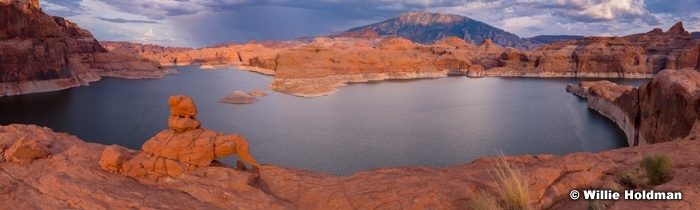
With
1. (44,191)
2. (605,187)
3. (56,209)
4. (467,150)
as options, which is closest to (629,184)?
(605,187)

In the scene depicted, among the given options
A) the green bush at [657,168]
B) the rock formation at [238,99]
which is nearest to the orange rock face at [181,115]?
the green bush at [657,168]

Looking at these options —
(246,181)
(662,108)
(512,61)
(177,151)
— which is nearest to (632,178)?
(246,181)

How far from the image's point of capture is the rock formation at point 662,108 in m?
21.2

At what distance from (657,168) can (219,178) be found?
9540 mm

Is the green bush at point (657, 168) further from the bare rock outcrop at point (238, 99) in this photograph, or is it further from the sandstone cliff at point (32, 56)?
the sandstone cliff at point (32, 56)

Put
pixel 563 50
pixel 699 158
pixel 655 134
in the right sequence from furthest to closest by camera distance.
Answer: pixel 563 50, pixel 655 134, pixel 699 158

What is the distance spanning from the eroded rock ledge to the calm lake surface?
43.4 ft

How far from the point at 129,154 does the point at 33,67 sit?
237 feet

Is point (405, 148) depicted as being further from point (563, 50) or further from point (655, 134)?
point (563, 50)

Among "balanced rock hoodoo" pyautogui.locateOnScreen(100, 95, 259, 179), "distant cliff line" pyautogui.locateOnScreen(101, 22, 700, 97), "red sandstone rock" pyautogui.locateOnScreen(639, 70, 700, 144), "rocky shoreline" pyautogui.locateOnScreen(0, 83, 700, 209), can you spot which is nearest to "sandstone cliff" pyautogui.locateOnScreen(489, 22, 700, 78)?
"distant cliff line" pyautogui.locateOnScreen(101, 22, 700, 97)

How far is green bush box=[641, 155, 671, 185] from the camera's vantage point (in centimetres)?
759

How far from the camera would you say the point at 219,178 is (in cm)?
1050

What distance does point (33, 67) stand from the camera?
66875mm

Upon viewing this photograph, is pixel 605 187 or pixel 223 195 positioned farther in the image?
pixel 223 195
